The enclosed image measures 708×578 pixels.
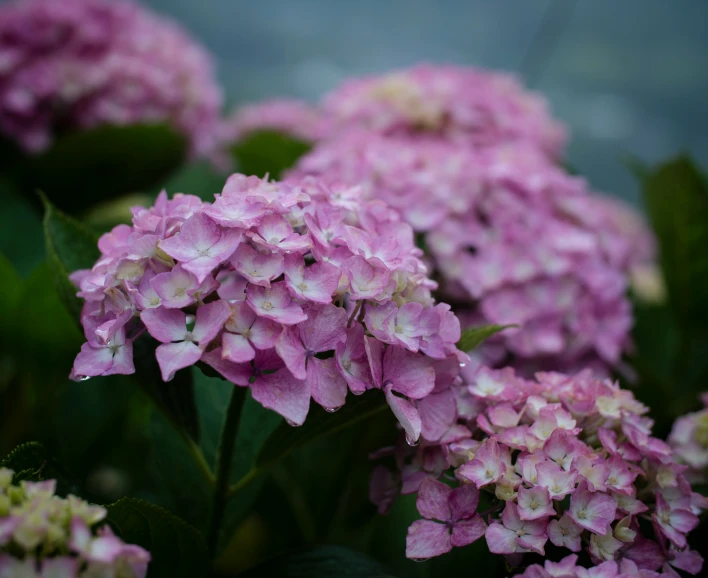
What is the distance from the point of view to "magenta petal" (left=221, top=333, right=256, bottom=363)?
41 cm

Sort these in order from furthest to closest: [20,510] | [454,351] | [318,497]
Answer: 1. [318,497]
2. [454,351]
3. [20,510]

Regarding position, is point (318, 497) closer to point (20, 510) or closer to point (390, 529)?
point (390, 529)

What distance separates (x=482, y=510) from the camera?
1.71 feet

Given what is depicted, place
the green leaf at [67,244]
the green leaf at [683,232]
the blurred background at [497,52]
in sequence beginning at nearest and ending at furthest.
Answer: the green leaf at [67,244] → the green leaf at [683,232] → the blurred background at [497,52]

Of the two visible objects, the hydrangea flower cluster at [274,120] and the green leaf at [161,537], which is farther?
the hydrangea flower cluster at [274,120]

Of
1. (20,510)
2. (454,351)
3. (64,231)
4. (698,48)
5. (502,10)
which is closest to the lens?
(20,510)

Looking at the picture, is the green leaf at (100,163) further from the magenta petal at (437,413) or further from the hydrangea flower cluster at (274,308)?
the magenta petal at (437,413)

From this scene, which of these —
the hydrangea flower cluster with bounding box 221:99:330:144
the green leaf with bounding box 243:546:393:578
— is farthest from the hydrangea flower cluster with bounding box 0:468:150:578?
the hydrangea flower cluster with bounding box 221:99:330:144

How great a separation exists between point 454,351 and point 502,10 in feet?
6.22

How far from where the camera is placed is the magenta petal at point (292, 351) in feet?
1.39

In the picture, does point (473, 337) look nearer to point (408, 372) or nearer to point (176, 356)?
point (408, 372)

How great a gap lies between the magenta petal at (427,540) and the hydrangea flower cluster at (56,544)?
0.59 ft

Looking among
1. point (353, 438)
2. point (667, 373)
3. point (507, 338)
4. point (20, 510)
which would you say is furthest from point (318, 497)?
point (667, 373)

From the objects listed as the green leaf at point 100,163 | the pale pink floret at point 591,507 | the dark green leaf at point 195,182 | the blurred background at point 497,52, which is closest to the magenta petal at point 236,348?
the pale pink floret at point 591,507
